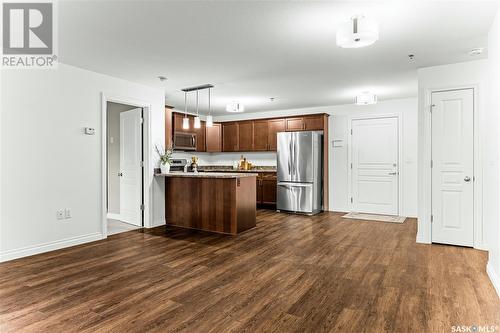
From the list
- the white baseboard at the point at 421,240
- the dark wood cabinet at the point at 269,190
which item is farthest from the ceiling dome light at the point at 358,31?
the dark wood cabinet at the point at 269,190

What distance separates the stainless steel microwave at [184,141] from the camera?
6.66 metres

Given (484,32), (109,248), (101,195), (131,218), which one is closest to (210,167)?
(131,218)

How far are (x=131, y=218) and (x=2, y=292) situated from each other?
9.67 feet

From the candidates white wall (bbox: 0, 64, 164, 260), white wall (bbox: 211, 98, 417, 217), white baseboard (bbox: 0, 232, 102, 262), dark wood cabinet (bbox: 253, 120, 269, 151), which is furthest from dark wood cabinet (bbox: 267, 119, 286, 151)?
white baseboard (bbox: 0, 232, 102, 262)

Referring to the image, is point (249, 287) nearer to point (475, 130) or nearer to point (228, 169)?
point (475, 130)

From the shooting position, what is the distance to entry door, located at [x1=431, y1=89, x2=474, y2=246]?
12.8 ft

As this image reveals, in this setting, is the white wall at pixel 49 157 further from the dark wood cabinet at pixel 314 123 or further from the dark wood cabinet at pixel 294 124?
the dark wood cabinet at pixel 314 123

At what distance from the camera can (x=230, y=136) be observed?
8008 mm

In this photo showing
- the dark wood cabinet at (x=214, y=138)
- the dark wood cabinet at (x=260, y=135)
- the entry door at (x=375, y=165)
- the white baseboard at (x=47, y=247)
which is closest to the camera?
the white baseboard at (x=47, y=247)

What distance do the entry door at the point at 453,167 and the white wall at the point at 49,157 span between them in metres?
4.86

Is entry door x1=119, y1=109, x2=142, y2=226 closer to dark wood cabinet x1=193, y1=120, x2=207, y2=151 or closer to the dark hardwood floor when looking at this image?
the dark hardwood floor

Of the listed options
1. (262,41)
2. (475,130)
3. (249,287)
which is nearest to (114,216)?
(249,287)

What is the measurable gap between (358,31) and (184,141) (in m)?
5.18

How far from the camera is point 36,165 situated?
371 centimetres
